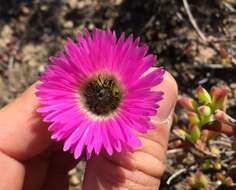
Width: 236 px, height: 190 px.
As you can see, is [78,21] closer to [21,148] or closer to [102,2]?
[102,2]

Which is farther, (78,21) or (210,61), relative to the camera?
(78,21)

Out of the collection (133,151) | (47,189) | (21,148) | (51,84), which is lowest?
(47,189)

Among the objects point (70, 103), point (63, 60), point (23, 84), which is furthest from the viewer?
point (23, 84)

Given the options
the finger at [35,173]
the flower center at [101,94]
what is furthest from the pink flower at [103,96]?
the finger at [35,173]

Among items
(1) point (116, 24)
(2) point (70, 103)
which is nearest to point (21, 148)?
(2) point (70, 103)

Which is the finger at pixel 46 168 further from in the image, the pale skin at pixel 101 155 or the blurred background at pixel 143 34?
the blurred background at pixel 143 34

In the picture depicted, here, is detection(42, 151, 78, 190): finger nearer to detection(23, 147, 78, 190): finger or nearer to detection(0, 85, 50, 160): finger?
detection(23, 147, 78, 190): finger
